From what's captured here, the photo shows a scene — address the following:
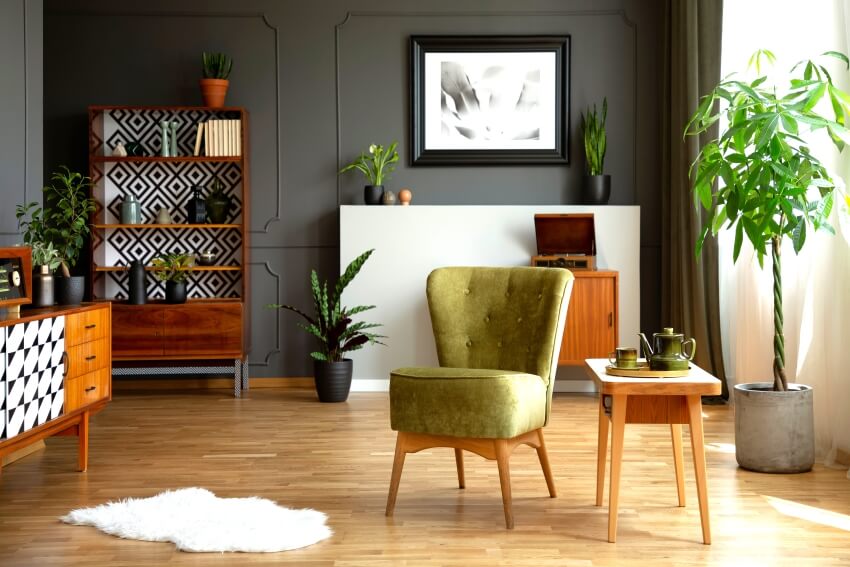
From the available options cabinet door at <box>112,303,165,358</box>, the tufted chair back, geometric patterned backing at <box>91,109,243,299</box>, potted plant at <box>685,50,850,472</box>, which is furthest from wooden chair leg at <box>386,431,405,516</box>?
geometric patterned backing at <box>91,109,243,299</box>

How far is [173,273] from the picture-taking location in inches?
239

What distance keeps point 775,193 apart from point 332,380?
3006mm

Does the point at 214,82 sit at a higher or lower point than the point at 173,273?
higher

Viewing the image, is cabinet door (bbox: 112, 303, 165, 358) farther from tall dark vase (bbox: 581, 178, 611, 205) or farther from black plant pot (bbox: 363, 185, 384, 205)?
tall dark vase (bbox: 581, 178, 611, 205)

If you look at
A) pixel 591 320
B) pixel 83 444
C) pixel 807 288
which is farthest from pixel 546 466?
pixel 591 320

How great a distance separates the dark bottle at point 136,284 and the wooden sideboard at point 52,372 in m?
1.80

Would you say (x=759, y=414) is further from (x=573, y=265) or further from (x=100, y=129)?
(x=100, y=129)

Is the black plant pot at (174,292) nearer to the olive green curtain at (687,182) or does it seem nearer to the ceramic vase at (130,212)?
the ceramic vase at (130,212)

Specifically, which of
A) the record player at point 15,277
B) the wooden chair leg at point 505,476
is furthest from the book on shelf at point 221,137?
the wooden chair leg at point 505,476

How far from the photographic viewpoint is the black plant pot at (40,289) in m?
3.86

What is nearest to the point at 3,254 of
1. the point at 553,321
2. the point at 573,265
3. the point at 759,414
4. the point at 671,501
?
the point at 553,321

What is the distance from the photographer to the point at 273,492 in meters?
3.60

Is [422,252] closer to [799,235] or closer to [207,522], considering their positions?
[799,235]

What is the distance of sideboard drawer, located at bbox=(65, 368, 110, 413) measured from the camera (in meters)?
3.81
